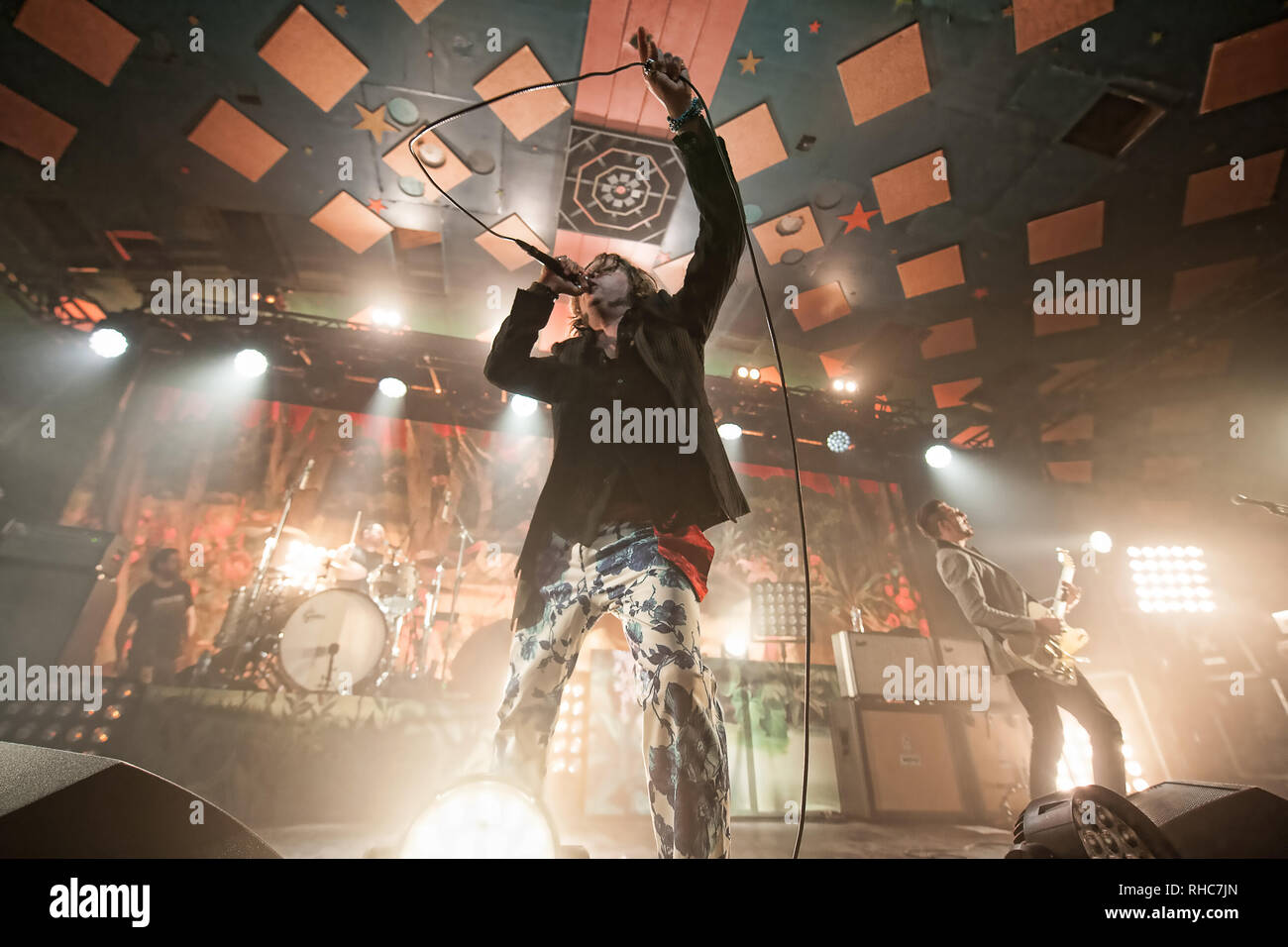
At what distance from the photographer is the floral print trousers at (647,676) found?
1029mm

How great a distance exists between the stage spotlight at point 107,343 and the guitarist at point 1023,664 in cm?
767

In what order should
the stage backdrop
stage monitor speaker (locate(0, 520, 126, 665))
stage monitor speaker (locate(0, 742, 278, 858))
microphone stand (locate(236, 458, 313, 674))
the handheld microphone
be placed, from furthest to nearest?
the stage backdrop, microphone stand (locate(236, 458, 313, 674)), stage monitor speaker (locate(0, 520, 126, 665)), the handheld microphone, stage monitor speaker (locate(0, 742, 278, 858))

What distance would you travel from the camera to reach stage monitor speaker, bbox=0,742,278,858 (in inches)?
23.2

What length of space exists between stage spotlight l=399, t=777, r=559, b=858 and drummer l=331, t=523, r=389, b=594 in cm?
414

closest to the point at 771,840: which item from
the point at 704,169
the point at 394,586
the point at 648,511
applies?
the point at 648,511

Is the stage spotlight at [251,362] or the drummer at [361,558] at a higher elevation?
the stage spotlight at [251,362]

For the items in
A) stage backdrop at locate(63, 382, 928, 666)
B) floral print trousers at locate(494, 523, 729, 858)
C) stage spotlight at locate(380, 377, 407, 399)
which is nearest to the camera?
floral print trousers at locate(494, 523, 729, 858)

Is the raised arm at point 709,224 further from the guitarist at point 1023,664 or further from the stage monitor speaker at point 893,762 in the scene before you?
the stage monitor speaker at point 893,762

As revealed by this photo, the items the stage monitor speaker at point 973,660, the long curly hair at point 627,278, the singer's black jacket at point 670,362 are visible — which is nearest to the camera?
the singer's black jacket at point 670,362

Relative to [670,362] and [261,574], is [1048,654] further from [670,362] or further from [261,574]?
[261,574]

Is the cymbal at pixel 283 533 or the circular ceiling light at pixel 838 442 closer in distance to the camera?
the cymbal at pixel 283 533

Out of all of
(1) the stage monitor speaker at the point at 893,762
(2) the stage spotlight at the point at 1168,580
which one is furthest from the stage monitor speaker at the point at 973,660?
(2) the stage spotlight at the point at 1168,580

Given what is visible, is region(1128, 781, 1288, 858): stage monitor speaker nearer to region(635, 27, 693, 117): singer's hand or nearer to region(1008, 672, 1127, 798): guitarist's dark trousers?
region(635, 27, 693, 117): singer's hand

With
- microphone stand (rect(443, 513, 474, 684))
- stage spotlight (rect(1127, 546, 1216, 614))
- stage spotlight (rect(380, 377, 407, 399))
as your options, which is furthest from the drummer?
stage spotlight (rect(1127, 546, 1216, 614))
